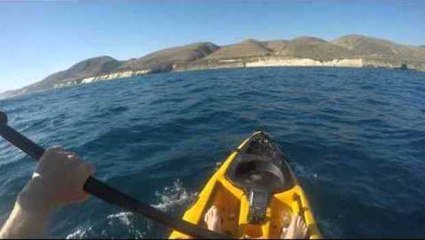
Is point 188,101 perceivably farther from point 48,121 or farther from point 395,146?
point 395,146

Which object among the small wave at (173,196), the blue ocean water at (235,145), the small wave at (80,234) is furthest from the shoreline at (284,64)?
the small wave at (80,234)

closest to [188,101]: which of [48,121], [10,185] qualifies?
[48,121]

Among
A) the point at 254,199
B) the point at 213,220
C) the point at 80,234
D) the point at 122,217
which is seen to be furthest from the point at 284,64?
the point at 213,220

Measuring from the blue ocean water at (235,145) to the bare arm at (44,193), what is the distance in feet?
23.9

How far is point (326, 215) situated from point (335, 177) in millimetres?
2651

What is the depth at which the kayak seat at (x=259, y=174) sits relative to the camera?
847 centimetres

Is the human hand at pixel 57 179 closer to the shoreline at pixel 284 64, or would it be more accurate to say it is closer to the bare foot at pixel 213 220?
the bare foot at pixel 213 220

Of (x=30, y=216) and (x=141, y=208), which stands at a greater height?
(x=30, y=216)

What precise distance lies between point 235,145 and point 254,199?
794 centimetres

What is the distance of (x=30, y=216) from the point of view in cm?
222

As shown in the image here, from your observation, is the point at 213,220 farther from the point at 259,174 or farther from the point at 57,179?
the point at 57,179

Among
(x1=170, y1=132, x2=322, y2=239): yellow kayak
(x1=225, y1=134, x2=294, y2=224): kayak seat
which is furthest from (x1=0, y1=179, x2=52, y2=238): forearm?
(x1=225, y1=134, x2=294, y2=224): kayak seat

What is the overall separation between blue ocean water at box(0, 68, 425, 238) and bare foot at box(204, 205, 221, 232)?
6.01 feet

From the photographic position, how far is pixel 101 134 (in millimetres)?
19672
